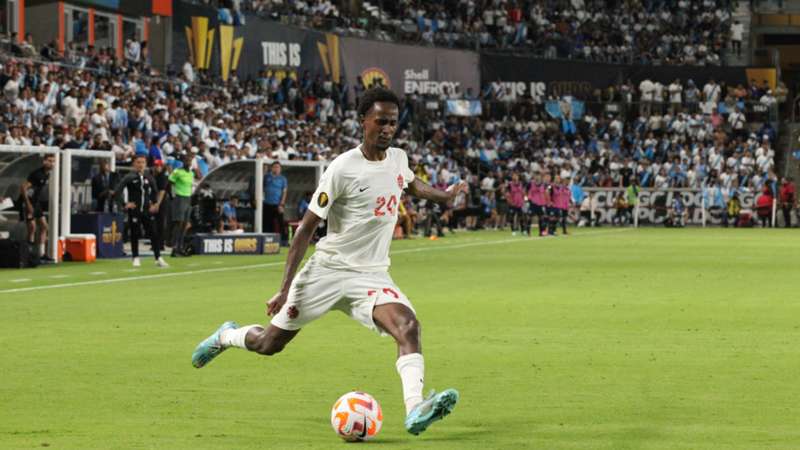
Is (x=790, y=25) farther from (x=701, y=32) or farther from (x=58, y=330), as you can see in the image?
(x=58, y=330)

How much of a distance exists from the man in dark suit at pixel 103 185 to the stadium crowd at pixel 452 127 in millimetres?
4154

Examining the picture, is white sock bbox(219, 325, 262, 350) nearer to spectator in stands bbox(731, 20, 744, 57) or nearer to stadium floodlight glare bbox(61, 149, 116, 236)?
stadium floodlight glare bbox(61, 149, 116, 236)

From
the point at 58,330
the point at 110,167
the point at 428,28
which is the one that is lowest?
the point at 58,330

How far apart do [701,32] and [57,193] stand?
1932 inches

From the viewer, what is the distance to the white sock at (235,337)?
33.5 ft

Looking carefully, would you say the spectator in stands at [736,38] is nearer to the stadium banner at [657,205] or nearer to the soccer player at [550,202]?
the stadium banner at [657,205]

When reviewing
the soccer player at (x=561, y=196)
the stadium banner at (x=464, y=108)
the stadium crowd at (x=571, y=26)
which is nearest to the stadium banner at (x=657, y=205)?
the stadium banner at (x=464, y=108)

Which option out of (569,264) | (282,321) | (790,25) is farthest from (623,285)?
(790,25)

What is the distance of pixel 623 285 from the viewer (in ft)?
76.2

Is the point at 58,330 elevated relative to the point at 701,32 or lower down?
lower down

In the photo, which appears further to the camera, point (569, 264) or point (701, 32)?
point (701, 32)

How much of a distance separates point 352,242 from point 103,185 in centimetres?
2242

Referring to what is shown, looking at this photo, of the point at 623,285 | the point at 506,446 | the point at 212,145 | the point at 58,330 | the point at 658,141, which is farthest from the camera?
the point at 658,141

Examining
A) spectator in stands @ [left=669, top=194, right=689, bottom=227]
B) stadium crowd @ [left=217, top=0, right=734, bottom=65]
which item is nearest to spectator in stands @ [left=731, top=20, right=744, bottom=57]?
stadium crowd @ [left=217, top=0, right=734, bottom=65]
